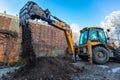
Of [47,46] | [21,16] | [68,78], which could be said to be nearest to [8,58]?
[47,46]

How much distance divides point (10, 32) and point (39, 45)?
3.25 meters

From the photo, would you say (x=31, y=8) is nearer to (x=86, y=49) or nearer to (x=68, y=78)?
(x=68, y=78)

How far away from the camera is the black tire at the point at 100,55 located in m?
10.1

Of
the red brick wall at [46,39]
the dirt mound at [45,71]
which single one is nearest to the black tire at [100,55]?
the dirt mound at [45,71]

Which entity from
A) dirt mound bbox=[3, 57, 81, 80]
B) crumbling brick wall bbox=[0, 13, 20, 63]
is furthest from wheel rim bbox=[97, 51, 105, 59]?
crumbling brick wall bbox=[0, 13, 20, 63]

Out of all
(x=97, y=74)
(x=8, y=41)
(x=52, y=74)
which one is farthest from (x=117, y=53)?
(x=8, y=41)

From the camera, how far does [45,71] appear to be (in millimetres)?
6691

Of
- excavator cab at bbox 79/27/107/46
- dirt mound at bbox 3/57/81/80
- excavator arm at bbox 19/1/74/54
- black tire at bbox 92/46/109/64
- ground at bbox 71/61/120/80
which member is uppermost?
excavator arm at bbox 19/1/74/54

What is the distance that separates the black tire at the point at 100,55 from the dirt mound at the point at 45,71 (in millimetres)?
2565

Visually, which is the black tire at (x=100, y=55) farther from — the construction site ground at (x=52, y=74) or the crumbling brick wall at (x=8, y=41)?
the crumbling brick wall at (x=8, y=41)

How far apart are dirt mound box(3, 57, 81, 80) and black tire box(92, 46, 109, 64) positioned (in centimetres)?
257

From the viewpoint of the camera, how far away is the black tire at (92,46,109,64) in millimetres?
10141

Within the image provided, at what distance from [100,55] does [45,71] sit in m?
4.85

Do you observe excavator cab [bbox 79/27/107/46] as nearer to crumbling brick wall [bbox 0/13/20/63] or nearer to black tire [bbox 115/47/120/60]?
black tire [bbox 115/47/120/60]
